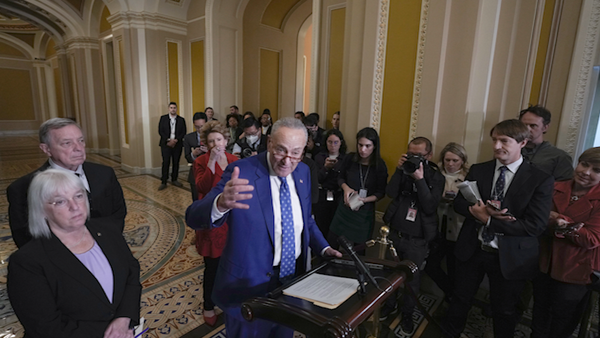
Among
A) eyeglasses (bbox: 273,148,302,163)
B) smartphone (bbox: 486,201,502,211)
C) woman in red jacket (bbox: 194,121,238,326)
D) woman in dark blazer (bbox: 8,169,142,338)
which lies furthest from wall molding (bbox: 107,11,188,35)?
A: smartphone (bbox: 486,201,502,211)

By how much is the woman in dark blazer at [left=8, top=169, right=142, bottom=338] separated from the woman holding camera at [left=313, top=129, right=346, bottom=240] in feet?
7.06

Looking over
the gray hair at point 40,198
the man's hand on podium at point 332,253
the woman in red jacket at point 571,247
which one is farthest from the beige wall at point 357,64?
the gray hair at point 40,198

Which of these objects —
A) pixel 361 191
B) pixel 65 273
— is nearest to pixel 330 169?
pixel 361 191

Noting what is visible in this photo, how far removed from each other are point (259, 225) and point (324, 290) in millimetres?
462

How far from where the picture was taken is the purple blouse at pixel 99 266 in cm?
137

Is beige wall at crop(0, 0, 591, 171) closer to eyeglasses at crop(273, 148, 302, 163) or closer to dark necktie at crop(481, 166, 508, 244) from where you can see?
dark necktie at crop(481, 166, 508, 244)

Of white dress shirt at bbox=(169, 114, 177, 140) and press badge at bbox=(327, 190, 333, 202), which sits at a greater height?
white dress shirt at bbox=(169, 114, 177, 140)

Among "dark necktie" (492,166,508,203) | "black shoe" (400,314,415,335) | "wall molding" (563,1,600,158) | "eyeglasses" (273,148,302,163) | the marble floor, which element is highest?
"wall molding" (563,1,600,158)

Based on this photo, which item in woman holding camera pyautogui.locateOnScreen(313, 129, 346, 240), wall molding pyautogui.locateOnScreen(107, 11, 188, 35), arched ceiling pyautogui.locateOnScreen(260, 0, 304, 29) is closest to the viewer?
woman holding camera pyautogui.locateOnScreen(313, 129, 346, 240)

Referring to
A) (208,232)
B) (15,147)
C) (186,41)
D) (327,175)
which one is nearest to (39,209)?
(208,232)

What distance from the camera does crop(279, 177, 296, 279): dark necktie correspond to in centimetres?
149

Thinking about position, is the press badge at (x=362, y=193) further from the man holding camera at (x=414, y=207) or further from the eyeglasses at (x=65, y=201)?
the eyeglasses at (x=65, y=201)

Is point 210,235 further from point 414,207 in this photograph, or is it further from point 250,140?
point 250,140

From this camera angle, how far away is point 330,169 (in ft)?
10.7
